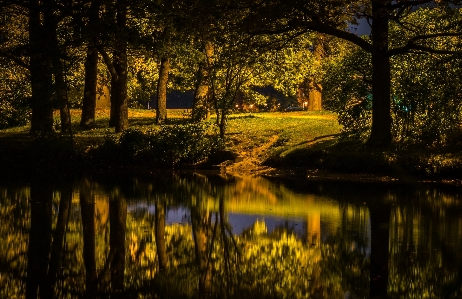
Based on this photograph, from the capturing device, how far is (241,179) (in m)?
24.1

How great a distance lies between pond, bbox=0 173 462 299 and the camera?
9.64 meters

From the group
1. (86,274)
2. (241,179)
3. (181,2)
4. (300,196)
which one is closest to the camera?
(86,274)

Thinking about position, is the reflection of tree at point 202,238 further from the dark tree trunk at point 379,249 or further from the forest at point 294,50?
the forest at point 294,50

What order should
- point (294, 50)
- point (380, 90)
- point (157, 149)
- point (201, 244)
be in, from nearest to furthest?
1. point (201, 244)
2. point (380, 90)
3. point (157, 149)
4. point (294, 50)

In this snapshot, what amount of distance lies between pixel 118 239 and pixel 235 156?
15.3 m

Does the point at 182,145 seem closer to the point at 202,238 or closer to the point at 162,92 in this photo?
the point at 162,92

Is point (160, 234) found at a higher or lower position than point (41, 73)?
lower

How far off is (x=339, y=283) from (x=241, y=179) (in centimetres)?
1432

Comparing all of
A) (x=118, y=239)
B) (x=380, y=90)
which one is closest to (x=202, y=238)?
(x=118, y=239)

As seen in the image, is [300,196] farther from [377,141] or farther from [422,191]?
[377,141]

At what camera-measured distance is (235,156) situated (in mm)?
27812

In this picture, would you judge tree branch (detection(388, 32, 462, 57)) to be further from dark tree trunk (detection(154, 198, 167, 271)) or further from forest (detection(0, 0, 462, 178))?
dark tree trunk (detection(154, 198, 167, 271))

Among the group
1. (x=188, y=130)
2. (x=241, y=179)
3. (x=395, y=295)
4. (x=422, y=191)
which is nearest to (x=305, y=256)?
(x=395, y=295)

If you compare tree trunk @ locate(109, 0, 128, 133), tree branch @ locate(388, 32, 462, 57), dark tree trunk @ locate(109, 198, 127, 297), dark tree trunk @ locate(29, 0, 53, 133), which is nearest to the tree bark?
tree trunk @ locate(109, 0, 128, 133)
